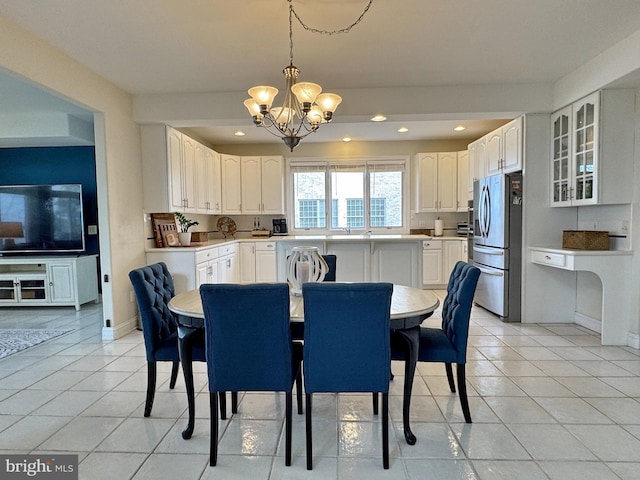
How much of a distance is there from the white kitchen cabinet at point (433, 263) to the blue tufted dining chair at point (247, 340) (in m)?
4.65

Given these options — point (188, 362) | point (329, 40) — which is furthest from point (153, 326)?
point (329, 40)

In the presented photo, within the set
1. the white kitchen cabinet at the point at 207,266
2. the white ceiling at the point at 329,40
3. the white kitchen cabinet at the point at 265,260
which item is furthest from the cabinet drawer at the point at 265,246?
the white ceiling at the point at 329,40

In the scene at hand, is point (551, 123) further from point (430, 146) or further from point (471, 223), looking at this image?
point (430, 146)

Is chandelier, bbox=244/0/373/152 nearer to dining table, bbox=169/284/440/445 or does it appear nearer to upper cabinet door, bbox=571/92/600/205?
dining table, bbox=169/284/440/445

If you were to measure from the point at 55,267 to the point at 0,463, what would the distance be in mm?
3748

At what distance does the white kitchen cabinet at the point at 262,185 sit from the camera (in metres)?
6.36

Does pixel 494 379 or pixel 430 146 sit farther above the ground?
pixel 430 146

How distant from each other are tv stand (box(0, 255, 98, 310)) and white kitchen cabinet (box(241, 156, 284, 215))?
2628 millimetres

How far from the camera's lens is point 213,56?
3125 millimetres

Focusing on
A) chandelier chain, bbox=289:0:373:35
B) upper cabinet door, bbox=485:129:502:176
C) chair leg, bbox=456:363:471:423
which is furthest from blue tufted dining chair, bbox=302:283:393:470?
upper cabinet door, bbox=485:129:502:176

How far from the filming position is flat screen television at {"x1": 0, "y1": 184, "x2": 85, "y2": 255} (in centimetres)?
511

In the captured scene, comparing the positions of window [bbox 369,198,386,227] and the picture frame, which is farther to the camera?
window [bbox 369,198,386,227]

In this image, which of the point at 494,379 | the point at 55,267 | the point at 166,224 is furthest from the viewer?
the point at 55,267

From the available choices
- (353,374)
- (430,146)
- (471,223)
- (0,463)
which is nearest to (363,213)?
(430,146)
